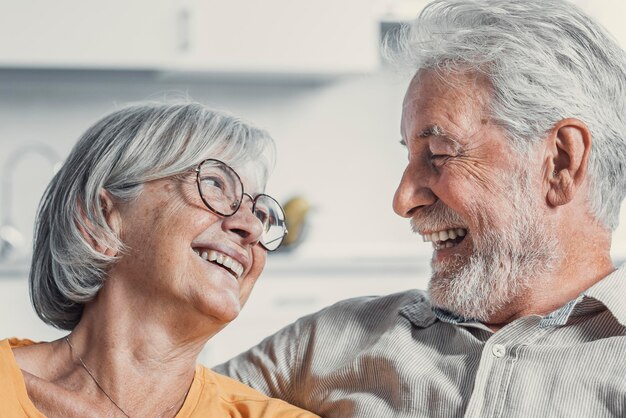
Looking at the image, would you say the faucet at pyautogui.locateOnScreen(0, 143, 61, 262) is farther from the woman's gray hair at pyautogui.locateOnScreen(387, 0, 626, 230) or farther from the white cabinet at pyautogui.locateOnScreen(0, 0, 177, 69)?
the woman's gray hair at pyautogui.locateOnScreen(387, 0, 626, 230)

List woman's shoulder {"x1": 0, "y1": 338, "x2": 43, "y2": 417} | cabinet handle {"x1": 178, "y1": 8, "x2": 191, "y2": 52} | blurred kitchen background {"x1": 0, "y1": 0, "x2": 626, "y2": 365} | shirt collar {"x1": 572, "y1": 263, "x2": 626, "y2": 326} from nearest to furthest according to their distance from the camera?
woman's shoulder {"x1": 0, "y1": 338, "x2": 43, "y2": 417}
shirt collar {"x1": 572, "y1": 263, "x2": 626, "y2": 326}
blurred kitchen background {"x1": 0, "y1": 0, "x2": 626, "y2": 365}
cabinet handle {"x1": 178, "y1": 8, "x2": 191, "y2": 52}

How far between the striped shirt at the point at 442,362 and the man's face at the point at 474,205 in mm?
79

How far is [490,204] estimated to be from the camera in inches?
71.6

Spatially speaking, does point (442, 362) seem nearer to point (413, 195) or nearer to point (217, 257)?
point (413, 195)

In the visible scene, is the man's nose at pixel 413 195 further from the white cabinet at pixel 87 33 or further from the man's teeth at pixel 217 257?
the white cabinet at pixel 87 33

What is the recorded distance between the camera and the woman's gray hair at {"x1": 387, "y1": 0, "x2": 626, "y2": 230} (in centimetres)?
182

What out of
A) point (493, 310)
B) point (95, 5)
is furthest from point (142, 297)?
point (95, 5)

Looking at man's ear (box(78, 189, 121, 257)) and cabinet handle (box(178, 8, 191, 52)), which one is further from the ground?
cabinet handle (box(178, 8, 191, 52))

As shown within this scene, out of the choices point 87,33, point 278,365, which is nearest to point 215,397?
point 278,365

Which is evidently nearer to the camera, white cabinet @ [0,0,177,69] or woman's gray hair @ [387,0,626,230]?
woman's gray hair @ [387,0,626,230]

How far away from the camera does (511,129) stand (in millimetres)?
1831

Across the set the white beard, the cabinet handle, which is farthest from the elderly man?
the cabinet handle

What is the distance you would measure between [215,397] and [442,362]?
427mm

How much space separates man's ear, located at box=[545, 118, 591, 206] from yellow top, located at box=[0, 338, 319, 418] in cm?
64
